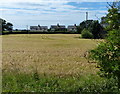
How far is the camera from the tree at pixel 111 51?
4180mm

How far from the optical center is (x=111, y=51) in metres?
4.27

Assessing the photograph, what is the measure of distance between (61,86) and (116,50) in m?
1.58

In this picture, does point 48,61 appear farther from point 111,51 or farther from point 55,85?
point 111,51

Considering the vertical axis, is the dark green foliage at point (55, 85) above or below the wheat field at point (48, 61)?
above

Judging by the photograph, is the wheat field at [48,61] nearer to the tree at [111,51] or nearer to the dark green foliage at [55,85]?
the tree at [111,51]

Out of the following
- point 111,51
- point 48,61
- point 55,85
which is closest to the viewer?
point 111,51

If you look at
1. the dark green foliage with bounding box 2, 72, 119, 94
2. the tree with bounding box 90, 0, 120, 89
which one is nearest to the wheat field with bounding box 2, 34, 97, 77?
the tree with bounding box 90, 0, 120, 89

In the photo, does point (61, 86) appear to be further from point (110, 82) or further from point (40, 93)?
point (110, 82)

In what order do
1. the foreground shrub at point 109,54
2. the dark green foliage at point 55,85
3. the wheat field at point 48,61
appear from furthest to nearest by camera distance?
the wheat field at point 48,61 → the dark green foliage at point 55,85 → the foreground shrub at point 109,54

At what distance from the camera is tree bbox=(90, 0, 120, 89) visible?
4180 mm

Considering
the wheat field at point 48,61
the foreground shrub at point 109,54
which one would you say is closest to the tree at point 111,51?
the foreground shrub at point 109,54

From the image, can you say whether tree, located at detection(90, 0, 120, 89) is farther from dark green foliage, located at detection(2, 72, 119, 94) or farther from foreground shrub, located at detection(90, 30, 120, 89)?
dark green foliage, located at detection(2, 72, 119, 94)

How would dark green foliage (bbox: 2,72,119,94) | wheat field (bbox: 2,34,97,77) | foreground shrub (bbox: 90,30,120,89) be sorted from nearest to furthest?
foreground shrub (bbox: 90,30,120,89) < dark green foliage (bbox: 2,72,119,94) < wheat field (bbox: 2,34,97,77)

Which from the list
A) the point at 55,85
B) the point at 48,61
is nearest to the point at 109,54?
the point at 55,85
